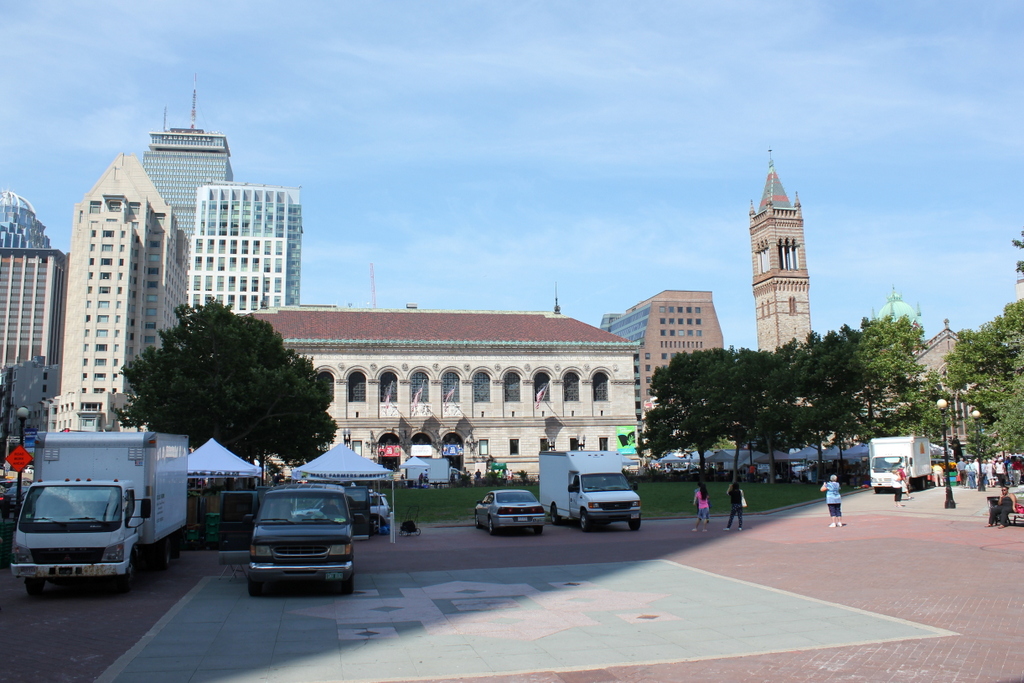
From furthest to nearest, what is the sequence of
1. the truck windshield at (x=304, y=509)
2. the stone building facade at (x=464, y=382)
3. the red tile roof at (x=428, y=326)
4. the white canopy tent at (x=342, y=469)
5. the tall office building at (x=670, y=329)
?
the tall office building at (x=670, y=329), the red tile roof at (x=428, y=326), the stone building facade at (x=464, y=382), the white canopy tent at (x=342, y=469), the truck windshield at (x=304, y=509)

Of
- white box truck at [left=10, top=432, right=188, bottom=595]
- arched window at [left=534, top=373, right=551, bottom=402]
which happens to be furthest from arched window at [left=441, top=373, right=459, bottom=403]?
white box truck at [left=10, top=432, right=188, bottom=595]

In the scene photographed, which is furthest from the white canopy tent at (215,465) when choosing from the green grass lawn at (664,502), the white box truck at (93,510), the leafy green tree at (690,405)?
the leafy green tree at (690,405)

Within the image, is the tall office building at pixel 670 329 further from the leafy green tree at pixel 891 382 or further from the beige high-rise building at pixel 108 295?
the leafy green tree at pixel 891 382

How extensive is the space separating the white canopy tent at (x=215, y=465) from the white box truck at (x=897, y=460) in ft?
103

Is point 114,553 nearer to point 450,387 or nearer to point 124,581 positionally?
point 124,581

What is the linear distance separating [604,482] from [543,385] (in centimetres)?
5207

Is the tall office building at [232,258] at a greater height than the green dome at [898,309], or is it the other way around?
the tall office building at [232,258]

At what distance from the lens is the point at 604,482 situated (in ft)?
92.7

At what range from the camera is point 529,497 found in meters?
27.1

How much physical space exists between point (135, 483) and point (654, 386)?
57.5 m

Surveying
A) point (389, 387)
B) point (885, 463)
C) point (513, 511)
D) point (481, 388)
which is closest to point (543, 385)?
point (481, 388)

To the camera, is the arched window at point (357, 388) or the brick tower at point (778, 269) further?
the brick tower at point (778, 269)

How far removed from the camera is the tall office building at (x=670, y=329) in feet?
519

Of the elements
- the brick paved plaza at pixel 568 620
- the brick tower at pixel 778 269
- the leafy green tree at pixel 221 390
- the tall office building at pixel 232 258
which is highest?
the tall office building at pixel 232 258
